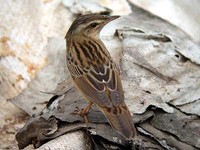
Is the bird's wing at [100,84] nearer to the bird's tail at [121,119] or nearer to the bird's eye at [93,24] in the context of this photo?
the bird's tail at [121,119]

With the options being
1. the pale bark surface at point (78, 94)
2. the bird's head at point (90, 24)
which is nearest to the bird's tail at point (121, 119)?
the pale bark surface at point (78, 94)

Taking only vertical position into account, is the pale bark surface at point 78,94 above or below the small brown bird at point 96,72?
below

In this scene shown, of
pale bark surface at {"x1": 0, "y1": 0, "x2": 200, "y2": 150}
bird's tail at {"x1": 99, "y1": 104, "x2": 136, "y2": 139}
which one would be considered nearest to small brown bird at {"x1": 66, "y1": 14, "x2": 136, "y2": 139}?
bird's tail at {"x1": 99, "y1": 104, "x2": 136, "y2": 139}

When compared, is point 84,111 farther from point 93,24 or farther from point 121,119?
point 93,24

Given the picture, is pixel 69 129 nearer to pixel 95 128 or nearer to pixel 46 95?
pixel 95 128

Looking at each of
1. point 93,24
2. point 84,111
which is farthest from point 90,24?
point 84,111

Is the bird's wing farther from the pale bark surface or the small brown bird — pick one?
the pale bark surface

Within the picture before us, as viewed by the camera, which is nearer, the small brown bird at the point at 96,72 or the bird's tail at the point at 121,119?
the bird's tail at the point at 121,119

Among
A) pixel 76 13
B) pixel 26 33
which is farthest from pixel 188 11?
pixel 26 33
